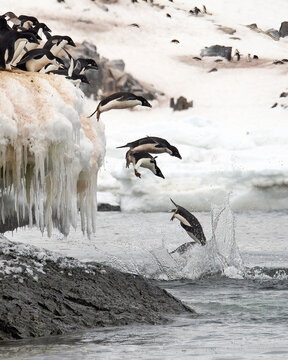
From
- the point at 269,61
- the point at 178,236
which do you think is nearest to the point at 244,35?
the point at 269,61

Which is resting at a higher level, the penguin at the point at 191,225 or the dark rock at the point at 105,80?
the dark rock at the point at 105,80

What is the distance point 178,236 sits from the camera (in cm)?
2056

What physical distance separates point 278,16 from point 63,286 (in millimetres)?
65031

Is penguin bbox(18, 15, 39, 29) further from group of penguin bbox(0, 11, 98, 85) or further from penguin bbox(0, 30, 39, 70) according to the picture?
penguin bbox(0, 30, 39, 70)

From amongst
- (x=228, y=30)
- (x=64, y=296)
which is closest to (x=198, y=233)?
(x=64, y=296)

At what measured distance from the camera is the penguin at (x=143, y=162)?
1427cm

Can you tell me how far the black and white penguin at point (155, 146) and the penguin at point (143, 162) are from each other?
0.16 metres

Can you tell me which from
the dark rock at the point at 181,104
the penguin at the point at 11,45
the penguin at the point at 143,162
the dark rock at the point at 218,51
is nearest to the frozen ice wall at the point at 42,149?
the penguin at the point at 11,45

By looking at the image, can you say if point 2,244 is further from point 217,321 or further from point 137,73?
point 137,73

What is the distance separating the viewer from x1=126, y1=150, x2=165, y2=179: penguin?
14.3 m

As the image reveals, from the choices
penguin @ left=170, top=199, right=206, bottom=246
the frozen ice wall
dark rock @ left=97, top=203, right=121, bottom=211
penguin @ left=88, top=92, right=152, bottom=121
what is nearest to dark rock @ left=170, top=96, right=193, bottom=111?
dark rock @ left=97, top=203, right=121, bottom=211

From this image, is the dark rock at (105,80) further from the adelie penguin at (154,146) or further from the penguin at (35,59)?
the penguin at (35,59)

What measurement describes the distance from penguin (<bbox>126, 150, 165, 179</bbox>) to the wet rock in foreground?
5336 millimetres

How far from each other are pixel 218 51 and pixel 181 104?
1005 centimetres
